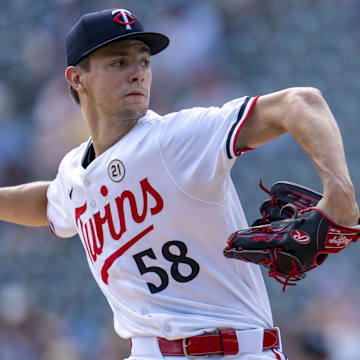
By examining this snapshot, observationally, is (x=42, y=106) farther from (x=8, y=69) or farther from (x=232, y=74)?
(x=232, y=74)

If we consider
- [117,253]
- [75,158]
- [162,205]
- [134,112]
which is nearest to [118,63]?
[134,112]

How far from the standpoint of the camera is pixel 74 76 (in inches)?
108

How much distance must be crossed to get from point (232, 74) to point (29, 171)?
2253 mm

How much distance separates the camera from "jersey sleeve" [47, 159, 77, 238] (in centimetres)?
284

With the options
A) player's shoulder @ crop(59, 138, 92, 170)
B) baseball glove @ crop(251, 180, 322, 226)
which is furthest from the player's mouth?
baseball glove @ crop(251, 180, 322, 226)

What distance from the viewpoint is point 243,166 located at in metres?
5.71

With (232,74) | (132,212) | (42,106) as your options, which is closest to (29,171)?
(42,106)

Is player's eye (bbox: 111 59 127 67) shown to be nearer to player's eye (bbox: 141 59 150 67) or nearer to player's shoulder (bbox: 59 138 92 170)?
player's eye (bbox: 141 59 150 67)

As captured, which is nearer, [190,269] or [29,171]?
[190,269]

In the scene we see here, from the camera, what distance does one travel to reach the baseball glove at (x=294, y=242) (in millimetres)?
1833

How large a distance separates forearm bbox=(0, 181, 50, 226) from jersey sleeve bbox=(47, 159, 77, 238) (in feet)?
0.31

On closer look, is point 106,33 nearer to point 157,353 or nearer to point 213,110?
point 213,110

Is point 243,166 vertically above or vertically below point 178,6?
below

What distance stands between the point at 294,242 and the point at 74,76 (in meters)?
1.28
